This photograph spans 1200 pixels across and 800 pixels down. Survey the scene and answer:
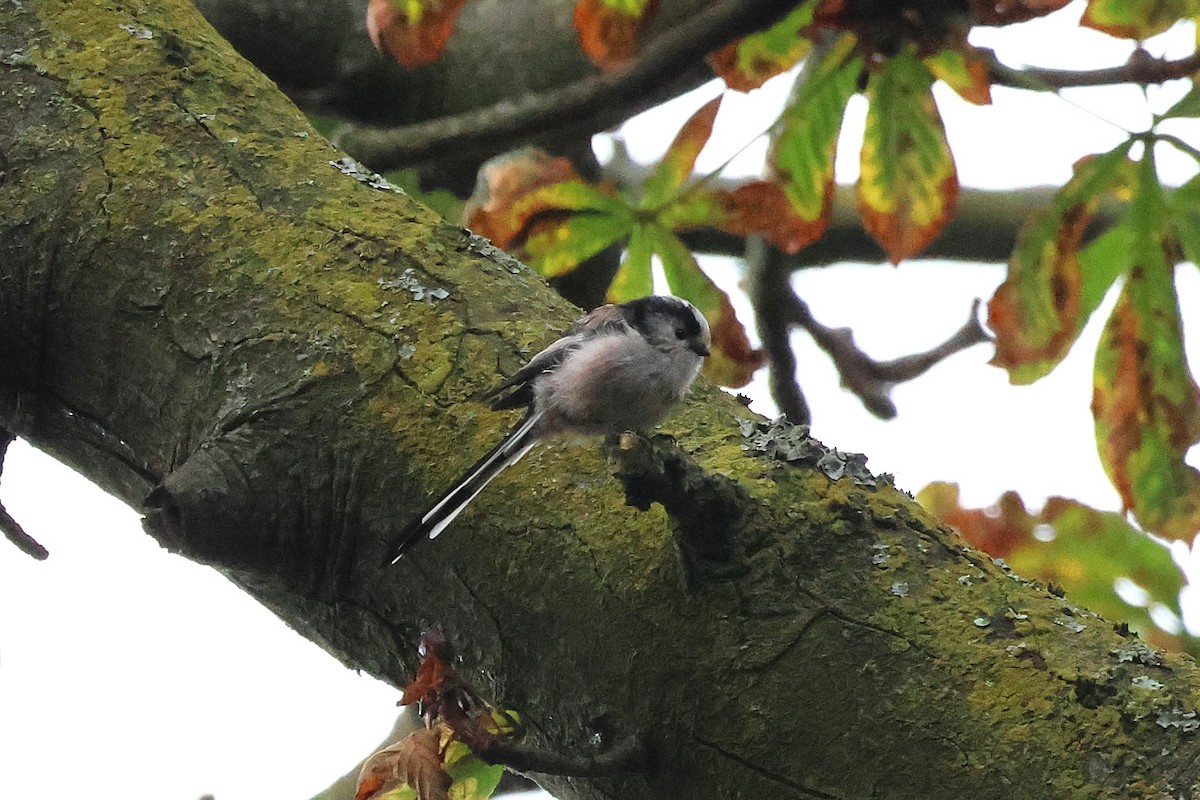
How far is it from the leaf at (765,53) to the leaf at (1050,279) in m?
0.53

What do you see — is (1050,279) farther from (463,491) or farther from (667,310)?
(463,491)

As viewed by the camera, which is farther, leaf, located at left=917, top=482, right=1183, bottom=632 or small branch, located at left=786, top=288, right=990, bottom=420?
small branch, located at left=786, top=288, right=990, bottom=420

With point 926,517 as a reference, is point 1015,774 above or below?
below

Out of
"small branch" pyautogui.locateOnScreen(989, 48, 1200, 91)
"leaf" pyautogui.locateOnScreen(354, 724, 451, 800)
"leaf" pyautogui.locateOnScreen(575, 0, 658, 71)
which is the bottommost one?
"leaf" pyautogui.locateOnScreen(354, 724, 451, 800)

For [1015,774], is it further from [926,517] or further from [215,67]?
[215,67]

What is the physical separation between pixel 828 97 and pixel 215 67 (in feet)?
3.47

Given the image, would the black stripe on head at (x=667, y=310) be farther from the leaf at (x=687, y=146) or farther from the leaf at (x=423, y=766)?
the leaf at (x=423, y=766)

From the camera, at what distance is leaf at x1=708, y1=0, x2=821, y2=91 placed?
90.3 inches

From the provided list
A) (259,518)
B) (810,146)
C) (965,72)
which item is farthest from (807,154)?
(259,518)

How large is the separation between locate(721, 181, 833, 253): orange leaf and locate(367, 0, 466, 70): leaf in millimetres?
583

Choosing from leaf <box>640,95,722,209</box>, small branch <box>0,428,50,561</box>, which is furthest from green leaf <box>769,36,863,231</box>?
small branch <box>0,428,50,561</box>


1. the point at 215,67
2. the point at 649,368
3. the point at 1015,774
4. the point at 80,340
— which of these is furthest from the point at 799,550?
the point at 215,67

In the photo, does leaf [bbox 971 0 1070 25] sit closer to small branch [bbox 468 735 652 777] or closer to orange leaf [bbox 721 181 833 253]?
orange leaf [bbox 721 181 833 253]

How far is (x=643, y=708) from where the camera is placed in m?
1.49
